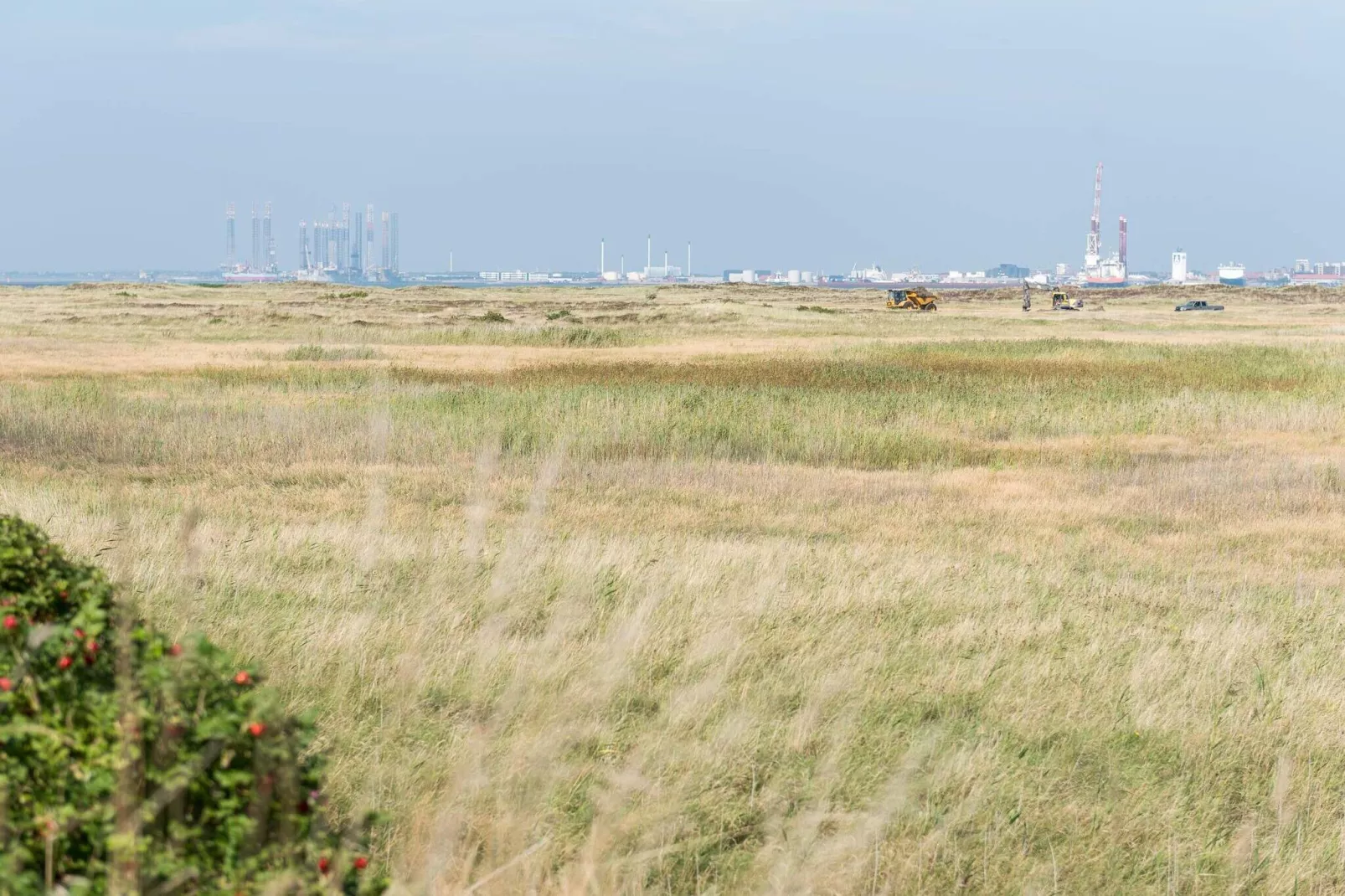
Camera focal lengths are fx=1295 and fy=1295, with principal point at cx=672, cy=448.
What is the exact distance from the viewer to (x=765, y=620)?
7871mm

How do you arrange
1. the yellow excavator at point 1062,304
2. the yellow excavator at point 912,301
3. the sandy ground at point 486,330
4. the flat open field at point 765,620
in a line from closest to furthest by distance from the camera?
the flat open field at point 765,620 < the sandy ground at point 486,330 < the yellow excavator at point 912,301 < the yellow excavator at point 1062,304

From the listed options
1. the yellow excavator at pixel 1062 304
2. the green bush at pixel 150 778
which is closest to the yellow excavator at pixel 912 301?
the yellow excavator at pixel 1062 304

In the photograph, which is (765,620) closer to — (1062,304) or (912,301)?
(912,301)

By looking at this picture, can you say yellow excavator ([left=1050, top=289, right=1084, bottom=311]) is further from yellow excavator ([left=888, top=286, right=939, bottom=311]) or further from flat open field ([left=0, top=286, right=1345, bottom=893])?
flat open field ([left=0, top=286, right=1345, bottom=893])

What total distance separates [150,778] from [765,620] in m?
5.55

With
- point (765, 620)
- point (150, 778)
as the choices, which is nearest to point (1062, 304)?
point (765, 620)

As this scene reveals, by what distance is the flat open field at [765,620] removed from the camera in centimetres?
500

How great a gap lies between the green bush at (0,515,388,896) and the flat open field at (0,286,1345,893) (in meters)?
0.67

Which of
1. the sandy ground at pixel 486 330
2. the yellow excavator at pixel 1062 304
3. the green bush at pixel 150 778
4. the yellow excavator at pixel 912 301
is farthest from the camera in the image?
the yellow excavator at pixel 1062 304

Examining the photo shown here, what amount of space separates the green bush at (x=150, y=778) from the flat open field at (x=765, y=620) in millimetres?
667

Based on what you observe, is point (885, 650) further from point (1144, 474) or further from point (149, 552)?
point (1144, 474)

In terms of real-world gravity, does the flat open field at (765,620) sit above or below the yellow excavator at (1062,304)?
below

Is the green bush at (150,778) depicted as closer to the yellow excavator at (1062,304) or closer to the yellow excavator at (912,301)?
the yellow excavator at (912,301)

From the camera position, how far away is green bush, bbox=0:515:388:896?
8.32 ft
